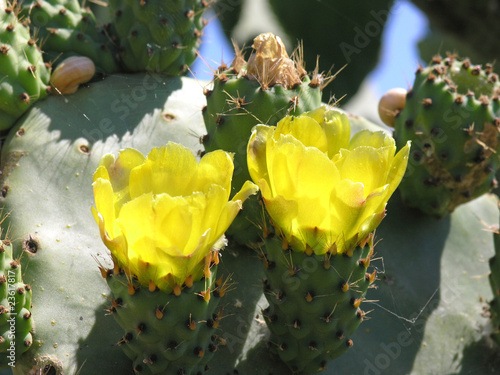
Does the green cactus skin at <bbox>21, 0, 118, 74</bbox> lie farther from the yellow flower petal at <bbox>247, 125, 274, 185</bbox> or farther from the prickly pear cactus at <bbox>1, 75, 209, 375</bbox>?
the yellow flower petal at <bbox>247, 125, 274, 185</bbox>

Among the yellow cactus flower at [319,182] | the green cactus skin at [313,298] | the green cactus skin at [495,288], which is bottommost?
the green cactus skin at [495,288]

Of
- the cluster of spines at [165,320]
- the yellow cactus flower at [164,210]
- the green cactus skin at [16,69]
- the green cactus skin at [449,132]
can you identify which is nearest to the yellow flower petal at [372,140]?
the yellow cactus flower at [164,210]

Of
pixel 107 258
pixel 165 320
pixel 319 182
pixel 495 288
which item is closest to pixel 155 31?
pixel 107 258

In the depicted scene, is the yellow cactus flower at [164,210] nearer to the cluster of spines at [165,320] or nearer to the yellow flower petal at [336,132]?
the cluster of spines at [165,320]

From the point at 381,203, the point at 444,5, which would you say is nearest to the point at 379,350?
the point at 381,203

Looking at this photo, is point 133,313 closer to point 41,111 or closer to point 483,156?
point 41,111

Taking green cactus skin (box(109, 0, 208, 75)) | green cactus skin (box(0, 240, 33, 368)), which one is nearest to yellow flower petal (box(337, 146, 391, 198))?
green cactus skin (box(0, 240, 33, 368))
